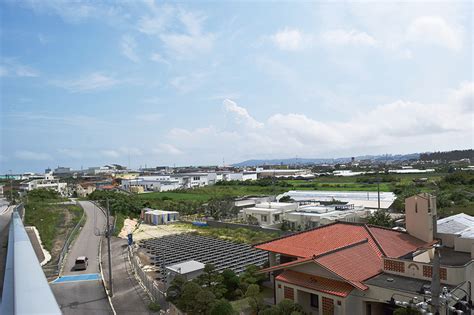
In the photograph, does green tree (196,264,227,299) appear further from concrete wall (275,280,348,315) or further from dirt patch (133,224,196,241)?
dirt patch (133,224,196,241)

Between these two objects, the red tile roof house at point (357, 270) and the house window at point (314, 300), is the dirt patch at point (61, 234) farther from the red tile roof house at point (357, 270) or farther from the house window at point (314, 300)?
the house window at point (314, 300)

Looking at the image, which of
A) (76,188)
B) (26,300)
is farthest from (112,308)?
(76,188)

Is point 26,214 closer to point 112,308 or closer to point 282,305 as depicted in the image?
point 112,308

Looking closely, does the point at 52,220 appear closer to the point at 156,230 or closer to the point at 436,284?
the point at 156,230

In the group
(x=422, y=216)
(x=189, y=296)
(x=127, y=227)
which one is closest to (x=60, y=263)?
(x=189, y=296)

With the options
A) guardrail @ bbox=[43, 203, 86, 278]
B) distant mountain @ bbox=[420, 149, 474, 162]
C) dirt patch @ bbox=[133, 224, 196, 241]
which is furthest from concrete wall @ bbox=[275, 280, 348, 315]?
distant mountain @ bbox=[420, 149, 474, 162]

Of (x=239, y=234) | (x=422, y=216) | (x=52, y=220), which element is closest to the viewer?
(x=422, y=216)
